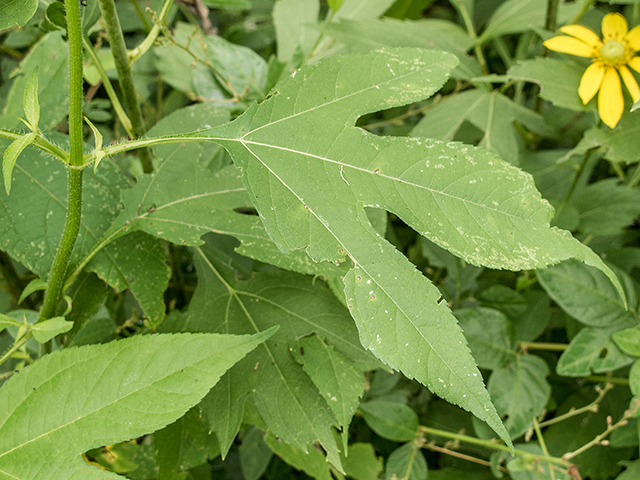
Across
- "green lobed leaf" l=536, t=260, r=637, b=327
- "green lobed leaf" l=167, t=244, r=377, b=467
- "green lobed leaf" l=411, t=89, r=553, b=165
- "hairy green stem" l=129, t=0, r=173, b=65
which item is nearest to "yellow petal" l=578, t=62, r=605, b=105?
"green lobed leaf" l=411, t=89, r=553, b=165

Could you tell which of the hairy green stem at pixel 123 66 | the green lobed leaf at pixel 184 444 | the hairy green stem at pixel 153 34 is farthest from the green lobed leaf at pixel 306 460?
the hairy green stem at pixel 153 34

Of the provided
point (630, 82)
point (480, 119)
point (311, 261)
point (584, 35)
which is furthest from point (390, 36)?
point (311, 261)

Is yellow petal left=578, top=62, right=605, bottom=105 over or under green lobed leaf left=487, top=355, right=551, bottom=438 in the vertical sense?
over

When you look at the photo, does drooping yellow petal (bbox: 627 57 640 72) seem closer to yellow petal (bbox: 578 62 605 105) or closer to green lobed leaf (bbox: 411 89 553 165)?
yellow petal (bbox: 578 62 605 105)

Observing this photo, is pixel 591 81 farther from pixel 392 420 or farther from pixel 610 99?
pixel 392 420

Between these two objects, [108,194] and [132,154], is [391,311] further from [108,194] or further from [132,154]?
[132,154]

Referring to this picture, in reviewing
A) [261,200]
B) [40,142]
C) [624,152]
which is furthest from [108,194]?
[624,152]
